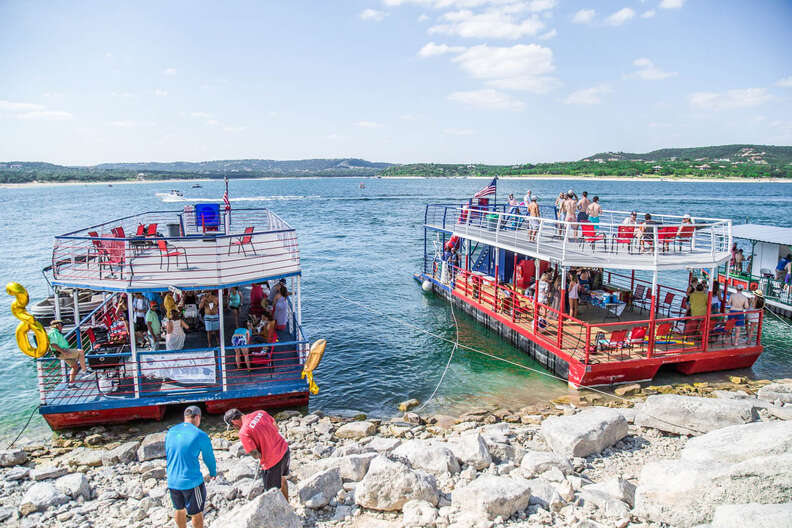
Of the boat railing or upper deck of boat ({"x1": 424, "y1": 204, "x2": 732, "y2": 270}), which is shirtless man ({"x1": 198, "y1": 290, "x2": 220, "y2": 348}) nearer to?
A: upper deck of boat ({"x1": 424, "y1": 204, "x2": 732, "y2": 270})

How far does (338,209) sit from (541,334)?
7710 centimetres

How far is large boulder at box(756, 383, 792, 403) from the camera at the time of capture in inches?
535

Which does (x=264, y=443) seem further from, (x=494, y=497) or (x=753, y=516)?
(x=753, y=516)

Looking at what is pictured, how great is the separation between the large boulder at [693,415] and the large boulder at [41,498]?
1160 centimetres

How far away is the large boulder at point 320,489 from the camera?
801 centimetres

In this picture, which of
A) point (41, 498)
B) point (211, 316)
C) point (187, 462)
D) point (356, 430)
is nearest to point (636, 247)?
point (356, 430)

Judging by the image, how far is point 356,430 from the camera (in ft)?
40.9

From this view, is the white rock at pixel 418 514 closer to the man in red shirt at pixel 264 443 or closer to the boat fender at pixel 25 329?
the man in red shirt at pixel 264 443

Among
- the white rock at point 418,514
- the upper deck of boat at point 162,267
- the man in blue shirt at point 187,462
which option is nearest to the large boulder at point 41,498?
the man in blue shirt at point 187,462

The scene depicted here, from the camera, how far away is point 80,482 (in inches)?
360

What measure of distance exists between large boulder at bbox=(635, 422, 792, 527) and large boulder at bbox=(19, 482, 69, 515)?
935cm

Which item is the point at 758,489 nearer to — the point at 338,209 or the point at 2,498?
the point at 2,498

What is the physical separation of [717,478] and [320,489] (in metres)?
5.76

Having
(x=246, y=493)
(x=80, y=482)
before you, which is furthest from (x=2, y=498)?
(x=246, y=493)
